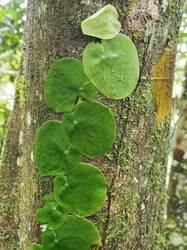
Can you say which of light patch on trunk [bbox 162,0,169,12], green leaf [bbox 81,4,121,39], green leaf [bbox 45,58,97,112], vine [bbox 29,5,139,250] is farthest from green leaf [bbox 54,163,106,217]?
light patch on trunk [bbox 162,0,169,12]

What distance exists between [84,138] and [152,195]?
0.74ft

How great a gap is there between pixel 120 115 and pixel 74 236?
0.24m

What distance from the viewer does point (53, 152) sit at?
49 cm

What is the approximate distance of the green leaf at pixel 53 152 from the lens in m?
0.48

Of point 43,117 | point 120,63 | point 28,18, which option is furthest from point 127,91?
point 28,18

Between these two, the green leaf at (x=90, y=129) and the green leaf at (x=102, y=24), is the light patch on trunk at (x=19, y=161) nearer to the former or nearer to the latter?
the green leaf at (x=90, y=129)

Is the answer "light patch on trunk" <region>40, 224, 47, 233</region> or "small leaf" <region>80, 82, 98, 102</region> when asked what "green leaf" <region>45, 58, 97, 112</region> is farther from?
"light patch on trunk" <region>40, 224, 47, 233</region>

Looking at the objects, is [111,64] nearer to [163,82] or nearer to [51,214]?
[163,82]

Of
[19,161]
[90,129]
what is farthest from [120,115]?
[19,161]

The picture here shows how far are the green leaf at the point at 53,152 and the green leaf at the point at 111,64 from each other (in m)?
0.11

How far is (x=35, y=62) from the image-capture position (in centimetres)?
52

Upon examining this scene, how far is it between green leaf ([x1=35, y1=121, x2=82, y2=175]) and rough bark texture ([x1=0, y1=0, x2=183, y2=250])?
0.09ft

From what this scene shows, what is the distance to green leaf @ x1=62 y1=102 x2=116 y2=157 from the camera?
470 mm

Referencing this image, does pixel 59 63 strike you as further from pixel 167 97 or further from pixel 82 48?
pixel 167 97
